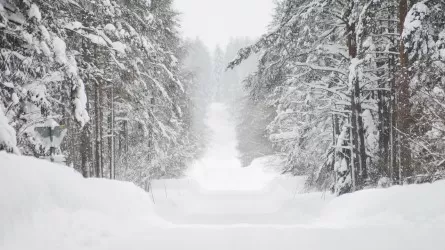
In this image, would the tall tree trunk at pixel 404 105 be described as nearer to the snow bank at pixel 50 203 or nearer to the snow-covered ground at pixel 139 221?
the snow-covered ground at pixel 139 221

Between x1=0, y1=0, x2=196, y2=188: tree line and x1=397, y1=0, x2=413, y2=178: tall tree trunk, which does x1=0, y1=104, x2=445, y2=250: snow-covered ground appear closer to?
x1=0, y1=0, x2=196, y2=188: tree line

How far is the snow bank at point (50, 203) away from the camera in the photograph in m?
4.72

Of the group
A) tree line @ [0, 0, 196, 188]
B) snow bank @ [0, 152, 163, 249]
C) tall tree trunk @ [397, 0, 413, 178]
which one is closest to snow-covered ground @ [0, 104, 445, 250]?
snow bank @ [0, 152, 163, 249]

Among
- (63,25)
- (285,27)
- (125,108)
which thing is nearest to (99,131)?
(125,108)

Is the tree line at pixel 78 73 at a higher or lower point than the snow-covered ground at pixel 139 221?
higher

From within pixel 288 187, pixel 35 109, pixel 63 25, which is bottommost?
pixel 288 187

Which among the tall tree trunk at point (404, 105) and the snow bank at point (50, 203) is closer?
the snow bank at point (50, 203)

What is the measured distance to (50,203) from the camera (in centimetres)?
551

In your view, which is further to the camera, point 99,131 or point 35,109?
point 99,131

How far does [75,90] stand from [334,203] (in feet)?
22.1

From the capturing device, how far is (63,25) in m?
9.20

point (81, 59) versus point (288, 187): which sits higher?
point (81, 59)

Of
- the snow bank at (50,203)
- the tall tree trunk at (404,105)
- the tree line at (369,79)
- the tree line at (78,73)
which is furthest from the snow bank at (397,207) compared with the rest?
the tree line at (78,73)

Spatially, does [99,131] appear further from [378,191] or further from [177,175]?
[177,175]
